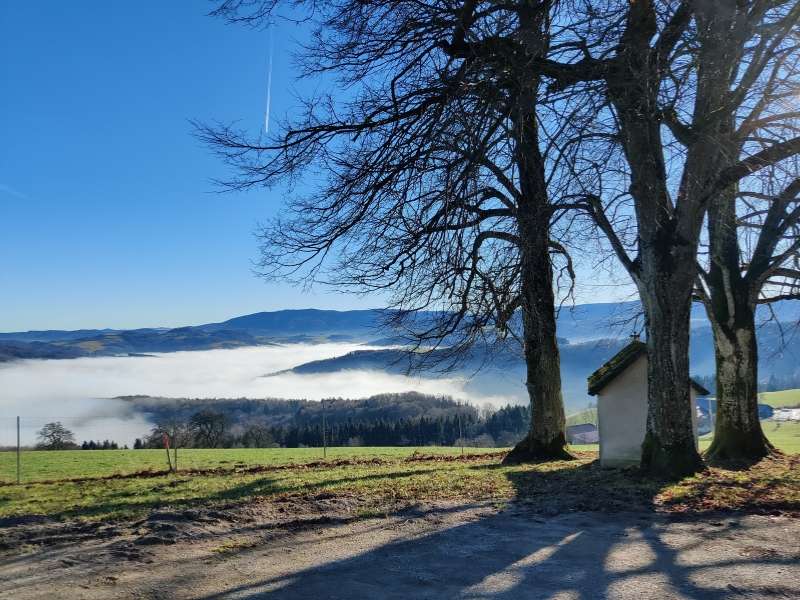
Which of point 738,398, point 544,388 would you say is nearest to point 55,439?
point 544,388

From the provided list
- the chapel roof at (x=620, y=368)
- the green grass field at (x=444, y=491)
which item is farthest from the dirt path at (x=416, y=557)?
the chapel roof at (x=620, y=368)

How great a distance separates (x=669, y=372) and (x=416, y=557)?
7.13 metres

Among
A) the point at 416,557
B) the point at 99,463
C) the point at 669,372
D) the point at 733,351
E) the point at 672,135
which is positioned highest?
the point at 672,135

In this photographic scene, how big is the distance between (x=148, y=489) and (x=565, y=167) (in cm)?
1181

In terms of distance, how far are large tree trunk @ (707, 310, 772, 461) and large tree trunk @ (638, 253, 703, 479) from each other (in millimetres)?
4161

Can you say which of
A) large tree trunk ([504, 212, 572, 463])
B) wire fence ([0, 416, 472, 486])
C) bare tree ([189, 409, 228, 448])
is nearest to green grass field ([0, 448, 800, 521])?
large tree trunk ([504, 212, 572, 463])

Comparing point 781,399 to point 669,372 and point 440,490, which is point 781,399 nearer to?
point 669,372

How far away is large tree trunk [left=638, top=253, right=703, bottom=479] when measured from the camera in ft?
38.6

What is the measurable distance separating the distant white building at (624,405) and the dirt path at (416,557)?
6.45 meters

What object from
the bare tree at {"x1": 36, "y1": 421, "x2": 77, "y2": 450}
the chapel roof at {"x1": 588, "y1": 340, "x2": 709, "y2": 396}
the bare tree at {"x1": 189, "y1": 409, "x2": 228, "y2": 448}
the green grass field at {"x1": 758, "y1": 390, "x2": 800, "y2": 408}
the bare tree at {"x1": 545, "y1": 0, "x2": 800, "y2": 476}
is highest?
the bare tree at {"x1": 545, "y1": 0, "x2": 800, "y2": 476}

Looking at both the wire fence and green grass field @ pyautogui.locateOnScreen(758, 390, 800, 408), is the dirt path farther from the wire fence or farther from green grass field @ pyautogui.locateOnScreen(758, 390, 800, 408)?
green grass field @ pyautogui.locateOnScreen(758, 390, 800, 408)

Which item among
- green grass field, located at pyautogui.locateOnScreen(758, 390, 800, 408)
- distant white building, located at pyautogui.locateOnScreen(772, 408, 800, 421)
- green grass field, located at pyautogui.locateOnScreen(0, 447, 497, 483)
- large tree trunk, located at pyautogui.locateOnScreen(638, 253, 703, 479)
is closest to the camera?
large tree trunk, located at pyautogui.locateOnScreen(638, 253, 703, 479)

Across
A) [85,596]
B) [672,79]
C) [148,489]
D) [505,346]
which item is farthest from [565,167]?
[148,489]

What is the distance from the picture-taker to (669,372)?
11.9 metres
